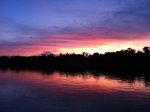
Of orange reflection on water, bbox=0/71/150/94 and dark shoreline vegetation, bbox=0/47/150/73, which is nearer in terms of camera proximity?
orange reflection on water, bbox=0/71/150/94

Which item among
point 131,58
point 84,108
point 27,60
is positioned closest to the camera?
point 84,108

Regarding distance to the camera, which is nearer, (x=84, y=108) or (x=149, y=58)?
(x=84, y=108)

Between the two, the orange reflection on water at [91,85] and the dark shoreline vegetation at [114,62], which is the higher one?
the dark shoreline vegetation at [114,62]

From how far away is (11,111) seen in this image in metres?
13.7

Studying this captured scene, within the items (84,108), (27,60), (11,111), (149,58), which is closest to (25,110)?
(11,111)

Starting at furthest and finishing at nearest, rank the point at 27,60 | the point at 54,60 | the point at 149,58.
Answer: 1. the point at 27,60
2. the point at 54,60
3. the point at 149,58

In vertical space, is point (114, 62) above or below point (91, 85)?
above

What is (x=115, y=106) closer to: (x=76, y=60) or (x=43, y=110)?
(x=43, y=110)

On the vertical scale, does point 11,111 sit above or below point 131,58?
below

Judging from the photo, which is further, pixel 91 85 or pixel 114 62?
pixel 114 62

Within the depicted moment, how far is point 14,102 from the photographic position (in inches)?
642

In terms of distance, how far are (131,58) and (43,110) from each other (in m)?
91.3

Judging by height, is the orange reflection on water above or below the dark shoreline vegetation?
below

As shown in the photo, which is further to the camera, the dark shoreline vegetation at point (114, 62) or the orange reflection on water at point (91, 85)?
the dark shoreline vegetation at point (114, 62)
